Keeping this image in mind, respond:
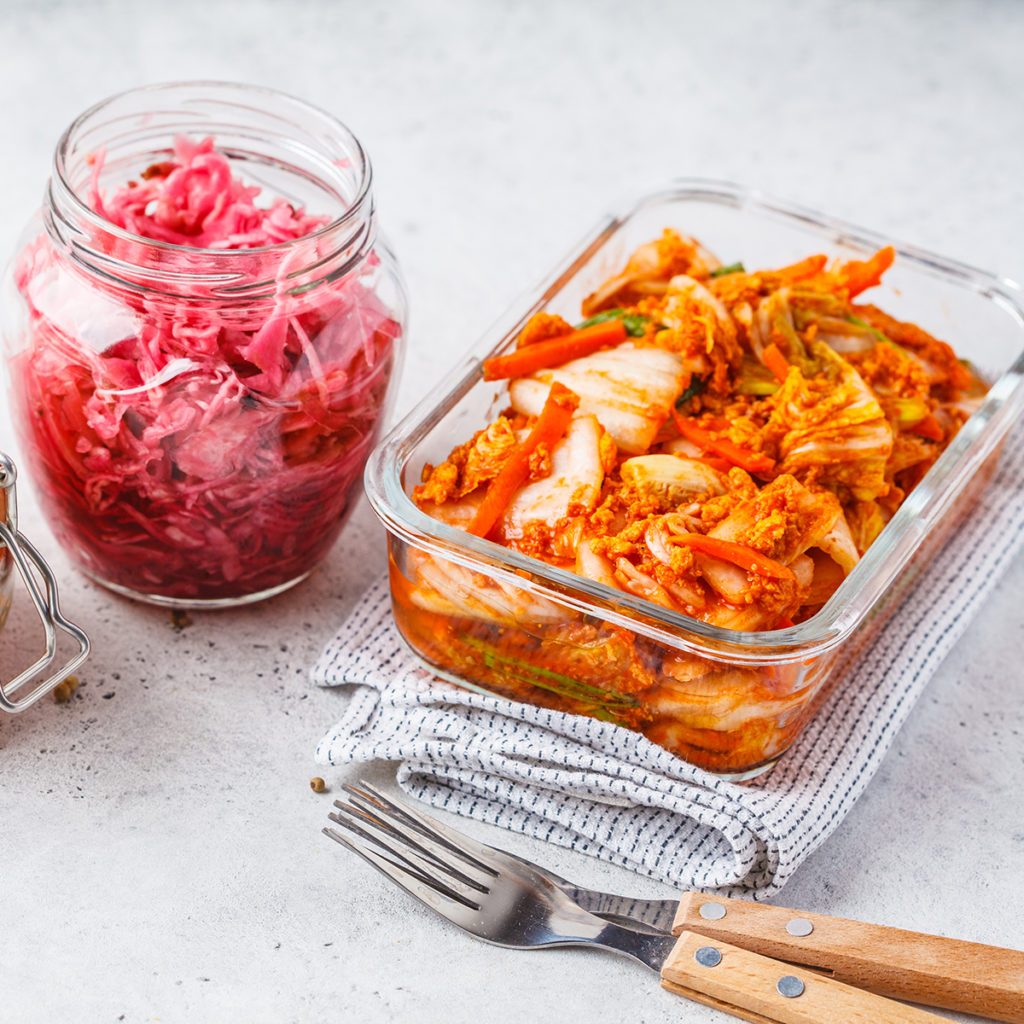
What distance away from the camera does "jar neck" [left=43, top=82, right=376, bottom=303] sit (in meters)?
2.17

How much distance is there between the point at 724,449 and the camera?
233 centimetres

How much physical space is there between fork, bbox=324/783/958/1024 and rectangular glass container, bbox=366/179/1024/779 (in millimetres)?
255

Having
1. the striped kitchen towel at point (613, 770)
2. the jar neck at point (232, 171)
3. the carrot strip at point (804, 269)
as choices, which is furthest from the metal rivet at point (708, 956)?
the carrot strip at point (804, 269)

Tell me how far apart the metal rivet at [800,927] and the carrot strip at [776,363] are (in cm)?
88

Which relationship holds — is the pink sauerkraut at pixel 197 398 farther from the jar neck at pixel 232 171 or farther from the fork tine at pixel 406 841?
the fork tine at pixel 406 841

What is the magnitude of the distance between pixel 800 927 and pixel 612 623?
1.49ft

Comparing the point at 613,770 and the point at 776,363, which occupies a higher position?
the point at 776,363

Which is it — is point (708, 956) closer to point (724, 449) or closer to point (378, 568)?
point (724, 449)

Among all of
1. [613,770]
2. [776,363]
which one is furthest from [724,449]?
[613,770]

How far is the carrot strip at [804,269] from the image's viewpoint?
269 centimetres

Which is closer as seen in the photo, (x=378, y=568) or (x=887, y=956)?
(x=887, y=956)

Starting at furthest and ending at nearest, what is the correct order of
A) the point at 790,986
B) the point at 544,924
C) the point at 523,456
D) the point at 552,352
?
the point at 552,352 < the point at 523,456 < the point at 544,924 < the point at 790,986

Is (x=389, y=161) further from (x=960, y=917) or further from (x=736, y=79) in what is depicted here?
(x=960, y=917)

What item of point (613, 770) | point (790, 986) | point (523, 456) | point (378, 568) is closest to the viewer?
point (790, 986)
